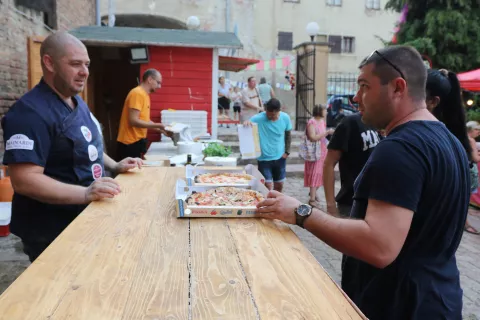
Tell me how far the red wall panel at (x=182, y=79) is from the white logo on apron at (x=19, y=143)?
6828mm

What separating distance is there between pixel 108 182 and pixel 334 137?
1829 mm

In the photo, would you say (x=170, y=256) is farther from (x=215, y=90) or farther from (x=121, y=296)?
(x=215, y=90)

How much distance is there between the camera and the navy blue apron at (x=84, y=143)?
2273 mm

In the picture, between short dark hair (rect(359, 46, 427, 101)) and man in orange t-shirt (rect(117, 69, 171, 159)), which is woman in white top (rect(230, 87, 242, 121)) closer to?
man in orange t-shirt (rect(117, 69, 171, 159))

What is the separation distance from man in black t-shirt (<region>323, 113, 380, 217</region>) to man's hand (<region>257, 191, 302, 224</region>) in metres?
1.45

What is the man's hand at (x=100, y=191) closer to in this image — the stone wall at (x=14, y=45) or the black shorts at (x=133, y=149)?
the black shorts at (x=133, y=149)

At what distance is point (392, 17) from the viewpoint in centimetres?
2472

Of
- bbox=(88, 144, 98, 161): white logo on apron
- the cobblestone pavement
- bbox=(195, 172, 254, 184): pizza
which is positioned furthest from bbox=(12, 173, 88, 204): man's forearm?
the cobblestone pavement

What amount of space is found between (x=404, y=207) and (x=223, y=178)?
5.17 ft

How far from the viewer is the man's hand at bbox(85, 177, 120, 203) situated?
222 centimetres

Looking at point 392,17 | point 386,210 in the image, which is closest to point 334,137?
point 386,210

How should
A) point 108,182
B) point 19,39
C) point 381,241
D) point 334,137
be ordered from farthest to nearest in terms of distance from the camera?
point 19,39, point 334,137, point 108,182, point 381,241

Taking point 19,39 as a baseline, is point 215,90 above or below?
below

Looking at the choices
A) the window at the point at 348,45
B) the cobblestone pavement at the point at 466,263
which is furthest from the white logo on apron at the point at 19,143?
the window at the point at 348,45
